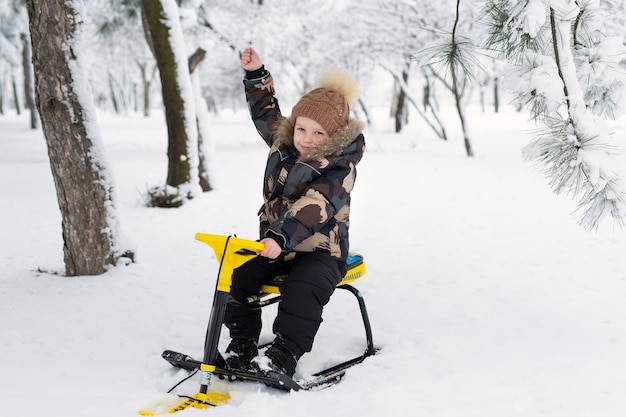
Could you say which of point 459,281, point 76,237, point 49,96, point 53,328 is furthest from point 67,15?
point 459,281

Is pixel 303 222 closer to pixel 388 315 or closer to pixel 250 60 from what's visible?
pixel 250 60

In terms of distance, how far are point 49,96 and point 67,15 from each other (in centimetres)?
58

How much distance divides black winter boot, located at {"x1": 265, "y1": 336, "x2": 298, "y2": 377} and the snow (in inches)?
4.5

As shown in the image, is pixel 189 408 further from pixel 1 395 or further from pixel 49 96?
pixel 49 96

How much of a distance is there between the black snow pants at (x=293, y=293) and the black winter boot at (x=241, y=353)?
0.10ft

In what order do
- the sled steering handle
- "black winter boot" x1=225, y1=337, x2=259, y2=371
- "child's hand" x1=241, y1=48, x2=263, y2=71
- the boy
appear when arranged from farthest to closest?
"child's hand" x1=241, y1=48, x2=263, y2=71, "black winter boot" x1=225, y1=337, x2=259, y2=371, the boy, the sled steering handle

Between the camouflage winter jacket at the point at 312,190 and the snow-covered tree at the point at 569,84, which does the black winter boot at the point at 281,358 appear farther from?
the snow-covered tree at the point at 569,84

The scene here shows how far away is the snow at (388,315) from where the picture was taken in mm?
2492

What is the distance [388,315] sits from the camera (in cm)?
362

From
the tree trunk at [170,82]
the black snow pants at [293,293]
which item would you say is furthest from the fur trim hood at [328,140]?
the tree trunk at [170,82]

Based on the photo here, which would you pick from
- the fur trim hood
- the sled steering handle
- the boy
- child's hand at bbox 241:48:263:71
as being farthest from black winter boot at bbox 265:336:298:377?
child's hand at bbox 241:48:263:71

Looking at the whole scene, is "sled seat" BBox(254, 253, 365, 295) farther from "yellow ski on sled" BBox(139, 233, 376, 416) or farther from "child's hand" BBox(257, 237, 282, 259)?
"child's hand" BBox(257, 237, 282, 259)

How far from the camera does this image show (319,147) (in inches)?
112

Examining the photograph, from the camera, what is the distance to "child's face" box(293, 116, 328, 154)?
9.55 feet
